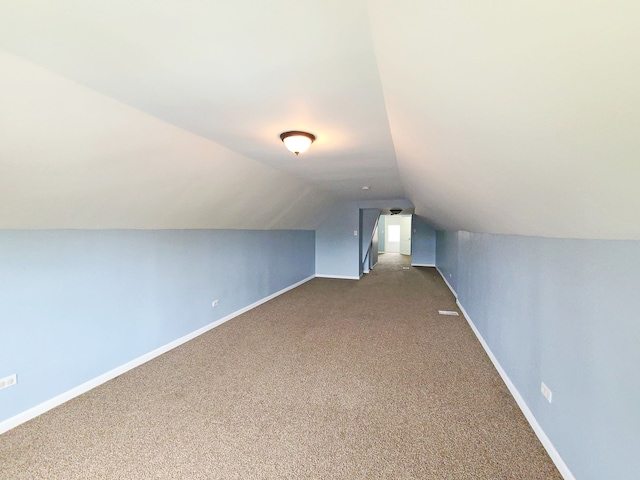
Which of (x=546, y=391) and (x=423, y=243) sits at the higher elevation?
(x=423, y=243)

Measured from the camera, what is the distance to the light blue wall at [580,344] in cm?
118

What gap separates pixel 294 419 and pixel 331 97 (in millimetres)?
2202

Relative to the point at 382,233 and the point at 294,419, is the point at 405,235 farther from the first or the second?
the point at 294,419

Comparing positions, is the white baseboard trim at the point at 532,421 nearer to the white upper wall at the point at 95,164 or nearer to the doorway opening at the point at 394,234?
the white upper wall at the point at 95,164

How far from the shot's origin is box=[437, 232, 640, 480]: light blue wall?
1.18 meters

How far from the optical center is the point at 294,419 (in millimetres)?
2098

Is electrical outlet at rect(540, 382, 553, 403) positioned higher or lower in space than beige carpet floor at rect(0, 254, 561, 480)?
higher

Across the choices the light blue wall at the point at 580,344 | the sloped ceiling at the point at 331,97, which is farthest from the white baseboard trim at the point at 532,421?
the sloped ceiling at the point at 331,97

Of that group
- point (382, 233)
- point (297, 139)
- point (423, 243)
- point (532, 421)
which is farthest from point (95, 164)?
point (382, 233)

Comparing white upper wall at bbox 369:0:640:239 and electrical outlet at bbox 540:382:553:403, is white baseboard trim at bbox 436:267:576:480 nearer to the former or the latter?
electrical outlet at bbox 540:382:553:403

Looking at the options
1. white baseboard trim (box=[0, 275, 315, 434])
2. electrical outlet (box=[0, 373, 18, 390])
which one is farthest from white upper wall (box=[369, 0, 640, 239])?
white baseboard trim (box=[0, 275, 315, 434])

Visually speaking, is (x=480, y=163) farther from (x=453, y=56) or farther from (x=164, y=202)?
(x=164, y=202)

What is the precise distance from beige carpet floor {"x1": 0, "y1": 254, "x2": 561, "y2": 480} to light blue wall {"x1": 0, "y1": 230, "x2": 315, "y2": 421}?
0.24 meters

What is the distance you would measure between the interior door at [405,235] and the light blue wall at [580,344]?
37.1ft
